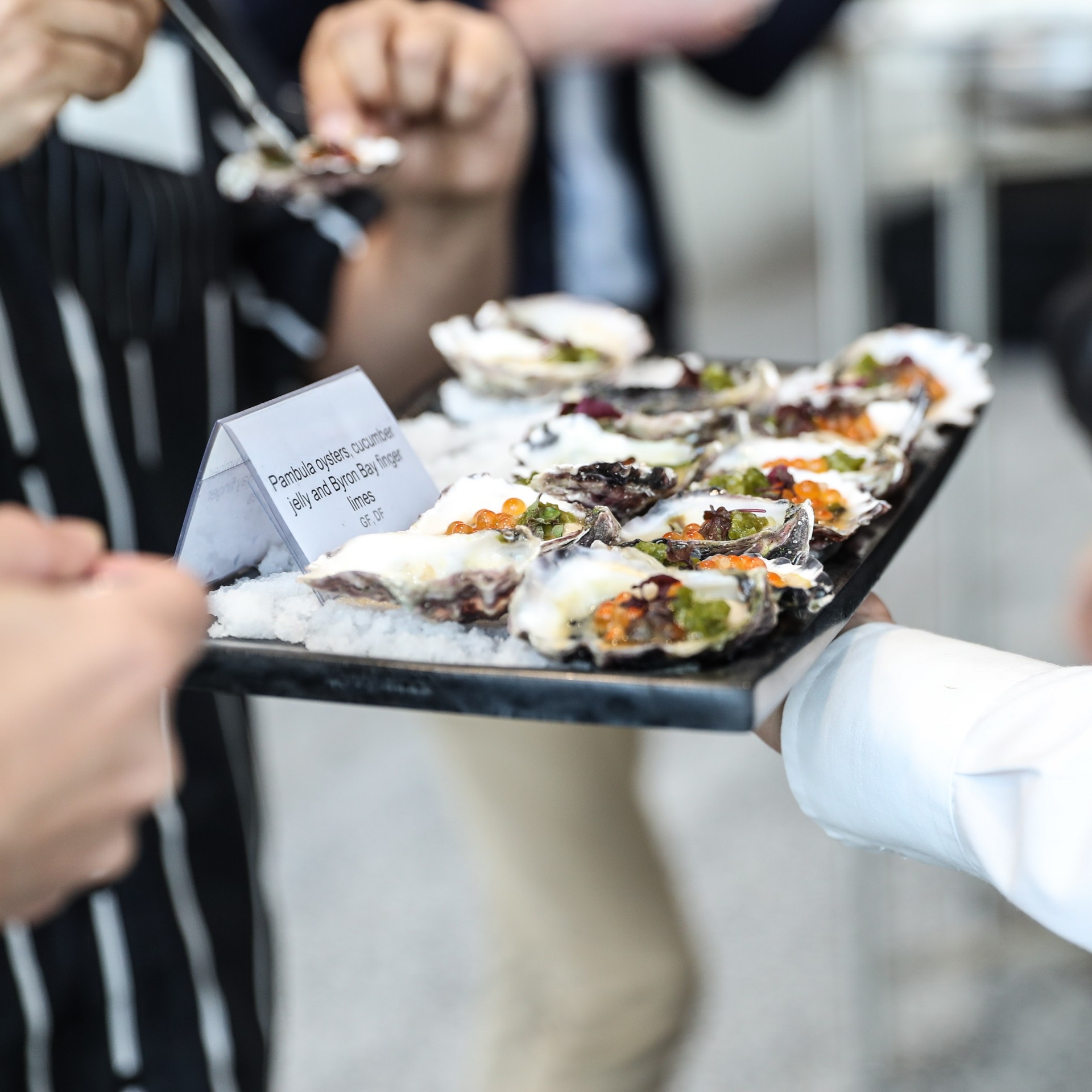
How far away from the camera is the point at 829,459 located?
→ 61 cm

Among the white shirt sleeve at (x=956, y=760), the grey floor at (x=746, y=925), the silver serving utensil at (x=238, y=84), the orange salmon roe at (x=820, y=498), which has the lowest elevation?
the grey floor at (x=746, y=925)

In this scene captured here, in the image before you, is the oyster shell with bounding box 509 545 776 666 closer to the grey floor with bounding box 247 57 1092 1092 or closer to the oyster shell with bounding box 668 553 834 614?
the oyster shell with bounding box 668 553 834 614

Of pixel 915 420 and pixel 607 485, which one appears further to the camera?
pixel 915 420

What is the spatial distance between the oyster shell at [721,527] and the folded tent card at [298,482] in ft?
0.36

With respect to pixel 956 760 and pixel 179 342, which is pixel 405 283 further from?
pixel 956 760

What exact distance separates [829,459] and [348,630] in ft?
0.91

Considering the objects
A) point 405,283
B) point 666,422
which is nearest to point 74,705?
point 666,422

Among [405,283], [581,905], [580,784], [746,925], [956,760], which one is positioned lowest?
[746,925]

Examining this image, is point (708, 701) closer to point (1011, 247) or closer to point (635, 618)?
point (635, 618)

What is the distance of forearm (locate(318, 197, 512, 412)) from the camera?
0.99 metres

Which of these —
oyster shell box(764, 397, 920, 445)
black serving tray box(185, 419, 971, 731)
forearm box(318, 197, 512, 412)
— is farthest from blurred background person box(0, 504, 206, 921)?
forearm box(318, 197, 512, 412)

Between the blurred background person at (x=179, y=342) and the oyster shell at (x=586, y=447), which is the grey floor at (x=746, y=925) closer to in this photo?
the oyster shell at (x=586, y=447)

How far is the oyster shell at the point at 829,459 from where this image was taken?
1.92 feet

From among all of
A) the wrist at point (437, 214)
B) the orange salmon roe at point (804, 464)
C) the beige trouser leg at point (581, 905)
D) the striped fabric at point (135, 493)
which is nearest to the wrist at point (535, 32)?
the wrist at point (437, 214)
